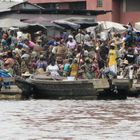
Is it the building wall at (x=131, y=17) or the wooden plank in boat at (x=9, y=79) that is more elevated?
the building wall at (x=131, y=17)

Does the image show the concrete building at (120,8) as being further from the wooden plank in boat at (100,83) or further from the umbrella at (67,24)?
the wooden plank in boat at (100,83)

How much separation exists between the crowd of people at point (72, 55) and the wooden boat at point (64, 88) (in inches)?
37.2

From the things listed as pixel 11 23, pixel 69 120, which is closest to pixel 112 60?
pixel 11 23

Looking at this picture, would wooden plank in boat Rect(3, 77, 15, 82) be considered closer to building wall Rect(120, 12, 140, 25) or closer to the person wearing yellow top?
the person wearing yellow top

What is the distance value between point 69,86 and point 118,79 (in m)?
1.82

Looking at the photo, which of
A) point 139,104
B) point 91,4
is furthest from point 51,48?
point 91,4

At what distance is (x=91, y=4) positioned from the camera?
58188 millimetres

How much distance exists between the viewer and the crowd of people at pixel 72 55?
31.0 meters

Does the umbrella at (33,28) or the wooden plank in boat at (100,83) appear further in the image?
the umbrella at (33,28)

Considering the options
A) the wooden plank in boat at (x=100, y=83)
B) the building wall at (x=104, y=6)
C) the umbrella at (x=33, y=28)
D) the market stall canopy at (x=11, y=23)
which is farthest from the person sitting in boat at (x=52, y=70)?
the building wall at (x=104, y=6)

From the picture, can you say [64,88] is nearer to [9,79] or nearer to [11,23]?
[9,79]

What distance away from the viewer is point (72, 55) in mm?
33281

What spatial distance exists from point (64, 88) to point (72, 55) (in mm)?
4905

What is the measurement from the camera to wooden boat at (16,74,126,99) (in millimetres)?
28312
